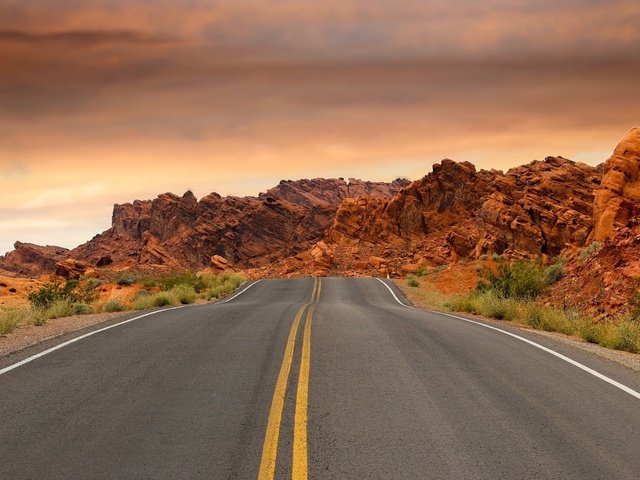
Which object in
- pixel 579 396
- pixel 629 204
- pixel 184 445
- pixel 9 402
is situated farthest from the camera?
pixel 629 204

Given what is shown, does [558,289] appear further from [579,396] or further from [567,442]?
[567,442]

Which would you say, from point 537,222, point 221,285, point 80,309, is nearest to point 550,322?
point 80,309

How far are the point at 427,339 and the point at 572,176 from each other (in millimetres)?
63178

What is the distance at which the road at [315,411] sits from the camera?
5012 millimetres

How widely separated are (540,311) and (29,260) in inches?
5720

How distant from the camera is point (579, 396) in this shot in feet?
24.5

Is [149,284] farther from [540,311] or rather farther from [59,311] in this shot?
[540,311]

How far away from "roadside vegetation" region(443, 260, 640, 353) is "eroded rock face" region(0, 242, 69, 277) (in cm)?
12839

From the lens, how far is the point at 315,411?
648cm

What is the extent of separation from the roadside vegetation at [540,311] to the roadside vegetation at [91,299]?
13687 millimetres

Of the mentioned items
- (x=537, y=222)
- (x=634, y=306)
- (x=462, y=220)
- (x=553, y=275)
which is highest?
(x=462, y=220)

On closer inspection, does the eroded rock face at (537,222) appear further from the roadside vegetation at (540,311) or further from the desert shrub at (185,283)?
the desert shrub at (185,283)

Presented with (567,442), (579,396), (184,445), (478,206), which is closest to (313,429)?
(184,445)

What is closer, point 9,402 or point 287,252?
point 9,402
